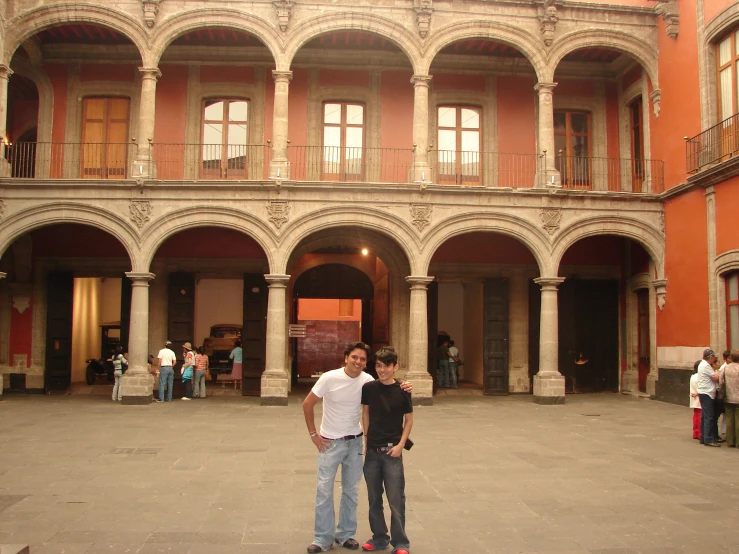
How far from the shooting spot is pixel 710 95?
15.4 meters

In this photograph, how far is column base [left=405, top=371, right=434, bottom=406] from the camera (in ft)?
53.1

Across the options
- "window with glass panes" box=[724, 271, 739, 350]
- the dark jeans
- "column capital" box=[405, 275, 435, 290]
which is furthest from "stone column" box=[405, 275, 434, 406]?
the dark jeans

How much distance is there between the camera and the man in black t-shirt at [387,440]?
5.44 metres

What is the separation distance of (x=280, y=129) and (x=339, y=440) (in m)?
12.0

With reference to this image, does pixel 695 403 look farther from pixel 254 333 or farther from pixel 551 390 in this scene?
pixel 254 333

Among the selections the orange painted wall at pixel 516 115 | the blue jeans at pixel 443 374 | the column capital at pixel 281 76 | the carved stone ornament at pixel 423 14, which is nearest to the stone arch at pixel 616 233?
the orange painted wall at pixel 516 115

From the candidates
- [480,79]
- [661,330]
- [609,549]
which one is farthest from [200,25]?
[609,549]

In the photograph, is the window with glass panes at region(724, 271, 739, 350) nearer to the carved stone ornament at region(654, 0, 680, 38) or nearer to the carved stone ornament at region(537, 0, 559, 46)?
the carved stone ornament at region(654, 0, 680, 38)

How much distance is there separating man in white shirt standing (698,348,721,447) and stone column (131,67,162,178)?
→ 1220 cm

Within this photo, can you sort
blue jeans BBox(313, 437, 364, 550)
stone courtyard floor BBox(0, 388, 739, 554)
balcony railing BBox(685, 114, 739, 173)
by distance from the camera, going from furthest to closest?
1. balcony railing BBox(685, 114, 739, 173)
2. stone courtyard floor BBox(0, 388, 739, 554)
3. blue jeans BBox(313, 437, 364, 550)

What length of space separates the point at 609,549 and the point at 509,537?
2.67ft

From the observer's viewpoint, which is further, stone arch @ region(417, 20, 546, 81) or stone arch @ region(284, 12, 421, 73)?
stone arch @ region(417, 20, 546, 81)

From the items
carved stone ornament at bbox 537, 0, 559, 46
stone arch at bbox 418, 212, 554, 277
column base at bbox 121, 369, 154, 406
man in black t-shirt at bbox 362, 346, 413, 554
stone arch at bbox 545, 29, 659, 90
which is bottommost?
column base at bbox 121, 369, 154, 406

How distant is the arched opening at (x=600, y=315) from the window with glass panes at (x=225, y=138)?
30.5 feet
